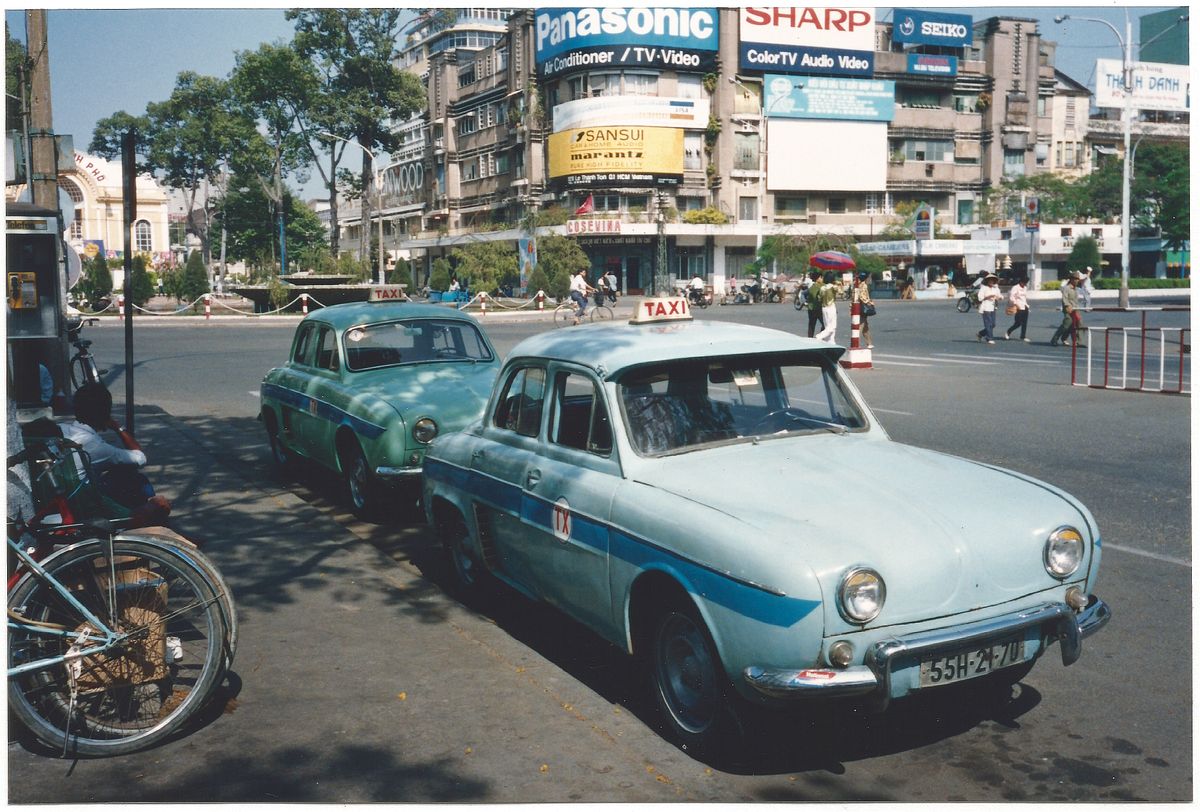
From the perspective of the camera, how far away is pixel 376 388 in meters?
8.70

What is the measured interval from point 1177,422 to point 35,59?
42.3 ft

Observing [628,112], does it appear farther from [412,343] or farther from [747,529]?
[747,529]

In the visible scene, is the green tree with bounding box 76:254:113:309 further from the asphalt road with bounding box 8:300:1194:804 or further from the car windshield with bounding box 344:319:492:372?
the asphalt road with bounding box 8:300:1194:804

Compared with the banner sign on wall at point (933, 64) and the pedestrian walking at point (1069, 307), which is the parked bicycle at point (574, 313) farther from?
the banner sign on wall at point (933, 64)

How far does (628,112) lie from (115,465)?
65586 mm

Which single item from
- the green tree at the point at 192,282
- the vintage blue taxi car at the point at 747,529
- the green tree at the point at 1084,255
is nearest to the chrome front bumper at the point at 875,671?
the vintage blue taxi car at the point at 747,529

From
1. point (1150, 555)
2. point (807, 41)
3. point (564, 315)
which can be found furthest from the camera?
point (807, 41)

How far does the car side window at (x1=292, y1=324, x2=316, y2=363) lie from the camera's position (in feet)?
32.1

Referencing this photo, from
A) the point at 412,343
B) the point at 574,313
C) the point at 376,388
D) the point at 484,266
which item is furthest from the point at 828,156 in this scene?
the point at 376,388

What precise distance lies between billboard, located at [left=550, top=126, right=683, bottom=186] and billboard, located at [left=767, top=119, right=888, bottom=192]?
8.54m

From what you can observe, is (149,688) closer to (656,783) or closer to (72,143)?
(656,783)

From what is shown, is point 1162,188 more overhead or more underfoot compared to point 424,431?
more overhead

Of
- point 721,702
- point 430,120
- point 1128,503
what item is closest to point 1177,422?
point 1128,503

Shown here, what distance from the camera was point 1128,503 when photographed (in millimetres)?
8492
